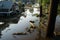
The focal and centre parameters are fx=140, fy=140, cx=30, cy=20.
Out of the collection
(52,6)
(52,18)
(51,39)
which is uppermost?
(52,6)

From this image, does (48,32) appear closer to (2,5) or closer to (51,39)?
(51,39)

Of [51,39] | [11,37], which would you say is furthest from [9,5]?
[51,39]

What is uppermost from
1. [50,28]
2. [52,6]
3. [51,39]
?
[52,6]

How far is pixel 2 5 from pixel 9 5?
1.11m

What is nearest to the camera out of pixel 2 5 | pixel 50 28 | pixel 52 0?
pixel 52 0

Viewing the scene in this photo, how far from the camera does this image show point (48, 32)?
10.3 metres

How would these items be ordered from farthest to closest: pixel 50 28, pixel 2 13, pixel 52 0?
pixel 2 13 < pixel 50 28 < pixel 52 0

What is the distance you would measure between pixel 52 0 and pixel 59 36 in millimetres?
2780

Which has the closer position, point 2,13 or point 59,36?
point 59,36

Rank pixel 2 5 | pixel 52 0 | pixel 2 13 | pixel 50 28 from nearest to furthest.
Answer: pixel 52 0 < pixel 50 28 < pixel 2 13 < pixel 2 5

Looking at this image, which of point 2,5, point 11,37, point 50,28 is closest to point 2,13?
point 2,5

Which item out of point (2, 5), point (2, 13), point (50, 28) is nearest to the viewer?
point (50, 28)

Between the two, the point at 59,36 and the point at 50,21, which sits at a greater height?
the point at 50,21

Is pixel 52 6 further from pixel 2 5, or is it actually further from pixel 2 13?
pixel 2 5
